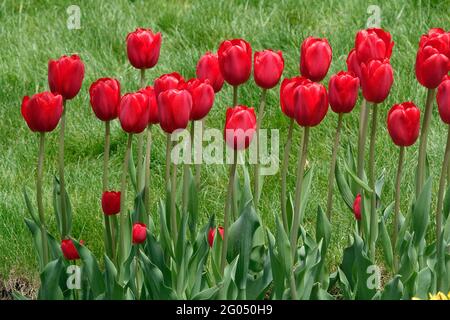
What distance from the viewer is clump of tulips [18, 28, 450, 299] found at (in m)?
2.22

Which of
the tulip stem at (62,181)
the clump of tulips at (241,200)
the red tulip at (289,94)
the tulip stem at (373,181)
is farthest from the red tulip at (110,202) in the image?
the tulip stem at (373,181)

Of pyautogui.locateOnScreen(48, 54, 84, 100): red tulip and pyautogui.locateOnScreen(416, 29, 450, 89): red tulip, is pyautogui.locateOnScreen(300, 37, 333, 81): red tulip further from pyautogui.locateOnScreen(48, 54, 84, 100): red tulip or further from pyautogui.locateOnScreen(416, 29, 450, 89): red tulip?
pyautogui.locateOnScreen(48, 54, 84, 100): red tulip

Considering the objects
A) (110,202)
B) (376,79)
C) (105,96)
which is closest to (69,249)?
(110,202)

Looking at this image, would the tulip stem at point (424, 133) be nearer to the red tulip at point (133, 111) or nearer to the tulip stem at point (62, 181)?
the red tulip at point (133, 111)

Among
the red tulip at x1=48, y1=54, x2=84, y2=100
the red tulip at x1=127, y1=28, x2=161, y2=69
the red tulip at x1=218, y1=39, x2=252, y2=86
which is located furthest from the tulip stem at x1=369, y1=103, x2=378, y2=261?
the red tulip at x1=48, y1=54, x2=84, y2=100

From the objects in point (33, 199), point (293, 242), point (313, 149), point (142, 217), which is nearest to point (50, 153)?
point (33, 199)

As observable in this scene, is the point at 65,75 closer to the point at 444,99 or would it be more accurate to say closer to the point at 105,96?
the point at 105,96

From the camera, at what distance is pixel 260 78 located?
2432mm

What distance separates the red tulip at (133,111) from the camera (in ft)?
7.38

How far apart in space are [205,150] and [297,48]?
3.67ft

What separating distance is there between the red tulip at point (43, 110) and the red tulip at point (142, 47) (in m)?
0.30

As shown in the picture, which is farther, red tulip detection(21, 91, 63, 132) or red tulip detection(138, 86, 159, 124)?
red tulip detection(138, 86, 159, 124)

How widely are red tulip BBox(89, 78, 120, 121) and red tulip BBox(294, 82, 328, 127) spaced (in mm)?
445

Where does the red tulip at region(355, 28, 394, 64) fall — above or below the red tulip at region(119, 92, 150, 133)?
above
